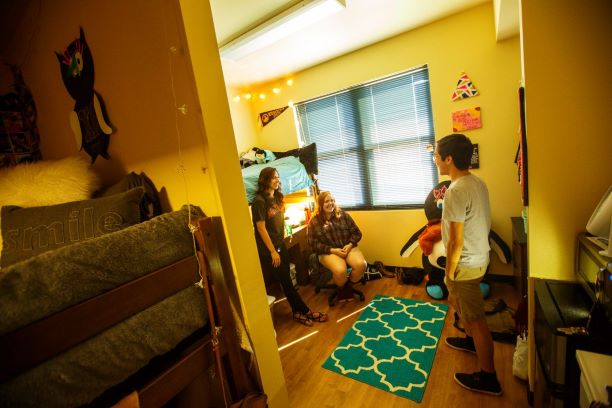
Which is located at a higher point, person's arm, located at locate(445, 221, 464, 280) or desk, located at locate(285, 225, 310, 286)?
person's arm, located at locate(445, 221, 464, 280)

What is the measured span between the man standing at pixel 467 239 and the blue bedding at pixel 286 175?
5.34 ft

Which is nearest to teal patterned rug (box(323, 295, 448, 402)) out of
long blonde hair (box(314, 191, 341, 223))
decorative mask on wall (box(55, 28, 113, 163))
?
long blonde hair (box(314, 191, 341, 223))

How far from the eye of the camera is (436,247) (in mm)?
2467

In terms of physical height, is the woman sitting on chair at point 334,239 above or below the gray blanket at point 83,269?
→ below

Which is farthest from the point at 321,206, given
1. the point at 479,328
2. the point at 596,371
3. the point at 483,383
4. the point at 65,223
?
the point at 596,371

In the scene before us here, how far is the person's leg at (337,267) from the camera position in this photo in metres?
2.72

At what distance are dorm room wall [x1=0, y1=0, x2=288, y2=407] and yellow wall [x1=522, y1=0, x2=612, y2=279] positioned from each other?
127cm

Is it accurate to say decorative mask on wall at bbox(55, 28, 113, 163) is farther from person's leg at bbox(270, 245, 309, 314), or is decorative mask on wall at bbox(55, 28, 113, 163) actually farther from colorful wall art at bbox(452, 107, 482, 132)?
colorful wall art at bbox(452, 107, 482, 132)

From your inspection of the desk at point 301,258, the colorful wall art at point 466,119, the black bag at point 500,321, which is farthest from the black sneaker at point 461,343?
the colorful wall art at point 466,119

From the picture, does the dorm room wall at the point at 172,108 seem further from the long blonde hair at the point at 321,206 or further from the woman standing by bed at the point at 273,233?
the long blonde hair at the point at 321,206

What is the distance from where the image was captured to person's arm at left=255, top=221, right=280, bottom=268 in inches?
96.0

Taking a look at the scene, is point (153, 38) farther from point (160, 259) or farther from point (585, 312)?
point (585, 312)

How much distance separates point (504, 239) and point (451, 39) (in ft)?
6.61

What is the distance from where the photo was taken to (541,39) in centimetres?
105
